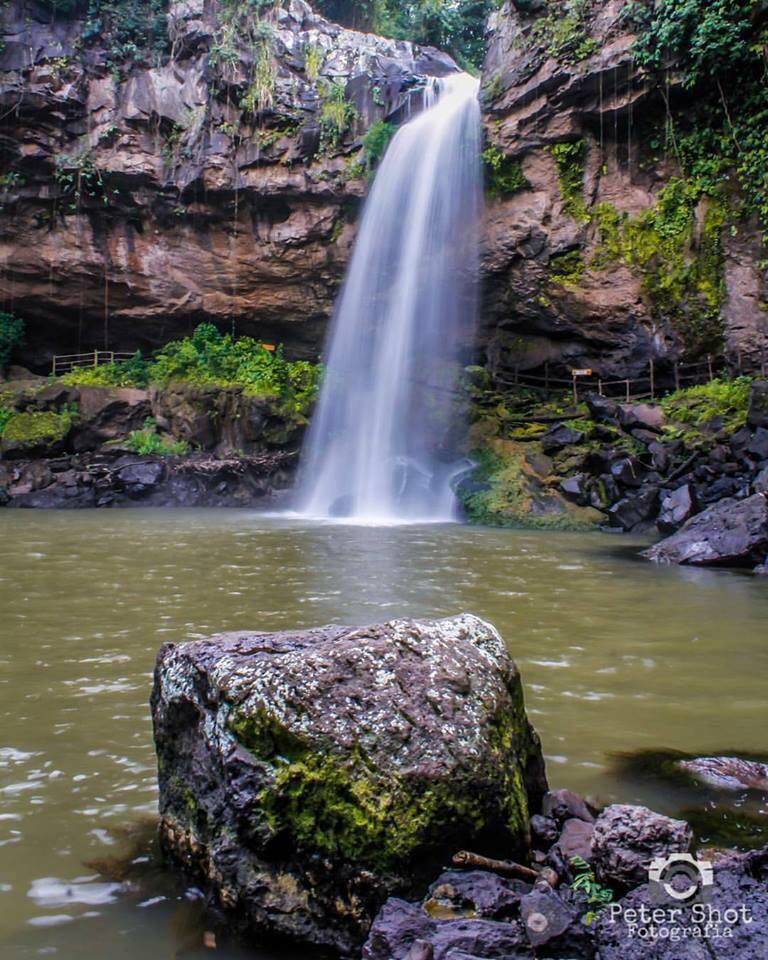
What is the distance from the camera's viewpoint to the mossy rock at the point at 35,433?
21859 mm

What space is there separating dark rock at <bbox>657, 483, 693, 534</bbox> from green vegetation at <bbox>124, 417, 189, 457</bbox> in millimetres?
13827

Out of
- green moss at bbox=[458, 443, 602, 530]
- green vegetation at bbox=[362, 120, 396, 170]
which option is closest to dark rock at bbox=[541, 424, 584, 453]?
green moss at bbox=[458, 443, 602, 530]

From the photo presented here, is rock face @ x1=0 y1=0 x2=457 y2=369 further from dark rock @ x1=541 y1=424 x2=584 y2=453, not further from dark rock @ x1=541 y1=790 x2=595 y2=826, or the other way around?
dark rock @ x1=541 y1=790 x2=595 y2=826

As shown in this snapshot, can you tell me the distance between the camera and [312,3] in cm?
3175

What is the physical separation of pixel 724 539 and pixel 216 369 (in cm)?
1795

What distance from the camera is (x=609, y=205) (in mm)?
19672

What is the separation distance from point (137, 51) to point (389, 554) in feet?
66.4

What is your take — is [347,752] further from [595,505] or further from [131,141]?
[131,141]

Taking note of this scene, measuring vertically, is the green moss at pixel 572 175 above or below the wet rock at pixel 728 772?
above

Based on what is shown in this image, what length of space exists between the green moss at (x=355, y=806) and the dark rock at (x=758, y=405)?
13.6 metres

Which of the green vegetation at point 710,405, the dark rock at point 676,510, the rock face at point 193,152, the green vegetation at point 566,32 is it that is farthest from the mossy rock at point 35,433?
the dark rock at point 676,510

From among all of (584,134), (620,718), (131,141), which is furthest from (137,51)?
(620,718)

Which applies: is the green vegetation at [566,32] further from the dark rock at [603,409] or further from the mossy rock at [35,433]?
the mossy rock at [35,433]

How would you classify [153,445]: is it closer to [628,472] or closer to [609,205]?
[628,472]
